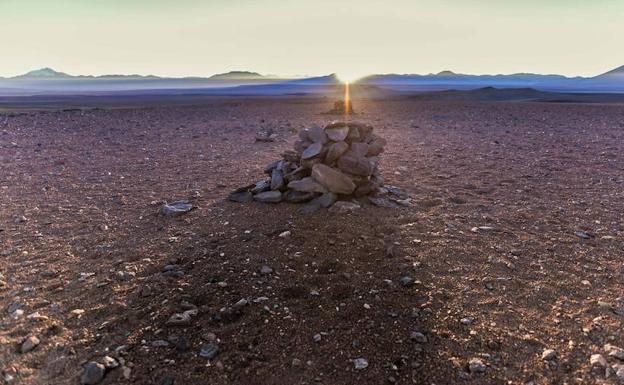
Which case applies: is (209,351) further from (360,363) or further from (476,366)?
(476,366)

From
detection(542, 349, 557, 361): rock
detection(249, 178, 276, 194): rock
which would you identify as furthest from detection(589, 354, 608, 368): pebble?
detection(249, 178, 276, 194): rock

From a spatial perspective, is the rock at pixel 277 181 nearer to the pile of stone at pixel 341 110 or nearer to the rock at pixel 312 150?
the rock at pixel 312 150

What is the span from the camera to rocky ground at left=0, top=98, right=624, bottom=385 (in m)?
4.85

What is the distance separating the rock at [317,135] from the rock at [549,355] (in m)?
6.47

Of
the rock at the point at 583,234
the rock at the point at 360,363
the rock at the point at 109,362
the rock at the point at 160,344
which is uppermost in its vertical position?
the rock at the point at 583,234

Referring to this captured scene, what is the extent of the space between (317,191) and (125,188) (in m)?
5.81

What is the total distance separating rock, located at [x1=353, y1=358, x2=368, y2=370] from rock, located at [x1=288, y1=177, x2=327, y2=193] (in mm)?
5035

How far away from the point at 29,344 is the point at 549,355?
19.0ft

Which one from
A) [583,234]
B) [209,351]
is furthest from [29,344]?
[583,234]

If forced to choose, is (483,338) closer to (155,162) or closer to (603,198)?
(603,198)

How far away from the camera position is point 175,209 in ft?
32.0

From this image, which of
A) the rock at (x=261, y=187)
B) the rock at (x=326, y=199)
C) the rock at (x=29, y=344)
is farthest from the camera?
the rock at (x=261, y=187)

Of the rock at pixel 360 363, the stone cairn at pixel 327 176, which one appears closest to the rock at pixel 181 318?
the rock at pixel 360 363

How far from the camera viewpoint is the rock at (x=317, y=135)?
10352mm
